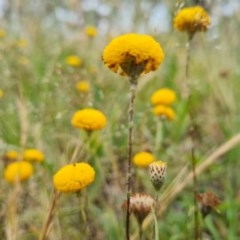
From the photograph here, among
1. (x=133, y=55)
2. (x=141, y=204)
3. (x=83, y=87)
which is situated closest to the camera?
(x=133, y=55)

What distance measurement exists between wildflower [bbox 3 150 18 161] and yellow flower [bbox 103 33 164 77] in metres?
0.80

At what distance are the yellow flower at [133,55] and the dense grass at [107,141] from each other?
0.24 metres

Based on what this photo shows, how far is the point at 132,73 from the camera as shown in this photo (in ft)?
2.61

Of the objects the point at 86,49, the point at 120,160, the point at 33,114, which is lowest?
the point at 120,160

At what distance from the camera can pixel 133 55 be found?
0.79 meters

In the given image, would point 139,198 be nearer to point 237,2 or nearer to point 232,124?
point 232,124

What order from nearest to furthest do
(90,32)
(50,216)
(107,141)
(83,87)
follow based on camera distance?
(50,216) < (107,141) < (83,87) < (90,32)

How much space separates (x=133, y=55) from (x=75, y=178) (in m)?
0.21

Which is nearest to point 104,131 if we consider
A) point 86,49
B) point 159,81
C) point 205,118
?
point 205,118

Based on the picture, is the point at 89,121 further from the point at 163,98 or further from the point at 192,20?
the point at 163,98

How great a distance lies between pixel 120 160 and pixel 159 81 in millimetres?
880

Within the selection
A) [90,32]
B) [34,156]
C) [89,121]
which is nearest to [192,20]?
[89,121]

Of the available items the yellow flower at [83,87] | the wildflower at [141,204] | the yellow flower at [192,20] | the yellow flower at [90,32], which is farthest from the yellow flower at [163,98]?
the yellow flower at [90,32]

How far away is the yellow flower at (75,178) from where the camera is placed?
860mm
